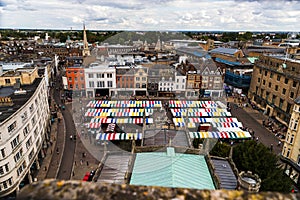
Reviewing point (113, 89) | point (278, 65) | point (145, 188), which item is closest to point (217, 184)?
point (145, 188)

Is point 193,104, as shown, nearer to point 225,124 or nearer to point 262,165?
point 225,124

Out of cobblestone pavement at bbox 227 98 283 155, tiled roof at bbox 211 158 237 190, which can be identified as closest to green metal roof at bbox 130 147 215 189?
tiled roof at bbox 211 158 237 190

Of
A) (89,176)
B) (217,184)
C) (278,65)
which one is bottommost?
(89,176)

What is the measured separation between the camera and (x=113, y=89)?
61500mm

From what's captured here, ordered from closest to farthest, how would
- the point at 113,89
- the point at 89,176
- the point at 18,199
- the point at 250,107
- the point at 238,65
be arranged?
the point at 18,199 < the point at 89,176 < the point at 250,107 < the point at 113,89 < the point at 238,65

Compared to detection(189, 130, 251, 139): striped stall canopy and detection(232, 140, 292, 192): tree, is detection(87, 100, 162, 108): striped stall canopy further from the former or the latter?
detection(232, 140, 292, 192): tree

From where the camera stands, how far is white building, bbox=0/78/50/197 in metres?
23.5

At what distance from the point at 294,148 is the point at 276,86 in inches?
972

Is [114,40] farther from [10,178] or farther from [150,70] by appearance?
[10,178]

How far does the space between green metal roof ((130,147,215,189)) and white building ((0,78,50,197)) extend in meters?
15.4

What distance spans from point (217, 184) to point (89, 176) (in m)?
17.4

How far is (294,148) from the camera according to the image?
2964 cm

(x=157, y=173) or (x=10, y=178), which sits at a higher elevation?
(x=157, y=173)

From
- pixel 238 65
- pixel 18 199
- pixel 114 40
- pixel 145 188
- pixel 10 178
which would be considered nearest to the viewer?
pixel 18 199
